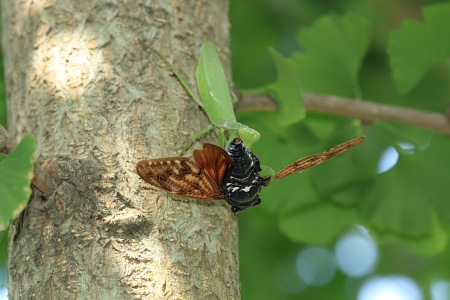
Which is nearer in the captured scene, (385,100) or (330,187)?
(330,187)

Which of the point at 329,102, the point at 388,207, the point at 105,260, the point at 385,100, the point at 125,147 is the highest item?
the point at 125,147

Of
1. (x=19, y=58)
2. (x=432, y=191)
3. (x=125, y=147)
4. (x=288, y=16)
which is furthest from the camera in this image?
(x=288, y=16)

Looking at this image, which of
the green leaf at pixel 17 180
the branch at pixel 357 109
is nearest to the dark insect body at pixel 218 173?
the green leaf at pixel 17 180

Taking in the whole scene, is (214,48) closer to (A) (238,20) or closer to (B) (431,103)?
(B) (431,103)

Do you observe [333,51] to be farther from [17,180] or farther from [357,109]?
[17,180]

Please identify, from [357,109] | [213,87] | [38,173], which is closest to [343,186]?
[357,109]

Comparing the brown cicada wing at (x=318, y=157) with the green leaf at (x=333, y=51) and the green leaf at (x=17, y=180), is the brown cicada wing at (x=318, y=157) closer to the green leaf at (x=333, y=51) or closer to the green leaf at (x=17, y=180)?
the green leaf at (x=17, y=180)

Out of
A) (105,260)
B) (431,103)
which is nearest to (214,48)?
(105,260)
